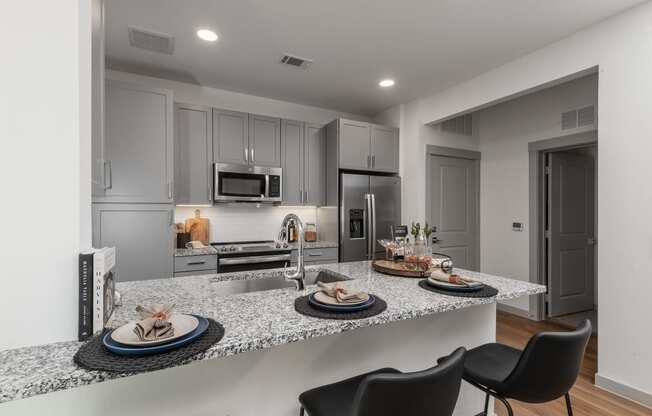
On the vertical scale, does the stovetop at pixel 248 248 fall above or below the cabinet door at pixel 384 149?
below

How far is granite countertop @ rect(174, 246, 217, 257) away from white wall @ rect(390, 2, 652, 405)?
10.5 ft

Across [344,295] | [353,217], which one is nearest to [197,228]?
[353,217]

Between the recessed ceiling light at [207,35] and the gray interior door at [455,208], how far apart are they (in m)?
2.80

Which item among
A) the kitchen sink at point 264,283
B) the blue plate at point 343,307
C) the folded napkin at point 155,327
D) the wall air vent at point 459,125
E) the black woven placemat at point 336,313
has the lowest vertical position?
the kitchen sink at point 264,283

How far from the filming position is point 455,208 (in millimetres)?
4246

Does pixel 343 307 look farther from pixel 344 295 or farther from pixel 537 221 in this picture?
pixel 537 221

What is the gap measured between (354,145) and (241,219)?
5.29 ft

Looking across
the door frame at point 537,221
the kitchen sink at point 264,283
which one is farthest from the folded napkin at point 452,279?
the door frame at point 537,221

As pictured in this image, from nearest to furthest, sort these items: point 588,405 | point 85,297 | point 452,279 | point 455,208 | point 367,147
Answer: point 85,297
point 452,279
point 588,405
point 367,147
point 455,208

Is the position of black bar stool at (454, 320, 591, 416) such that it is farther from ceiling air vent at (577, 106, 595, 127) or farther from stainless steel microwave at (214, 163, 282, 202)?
ceiling air vent at (577, 106, 595, 127)

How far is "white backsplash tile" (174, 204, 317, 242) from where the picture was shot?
354cm

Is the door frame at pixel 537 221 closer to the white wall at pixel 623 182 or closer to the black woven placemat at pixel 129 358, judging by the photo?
the white wall at pixel 623 182

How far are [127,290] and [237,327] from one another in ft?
2.72

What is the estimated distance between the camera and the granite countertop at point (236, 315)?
2.52ft
